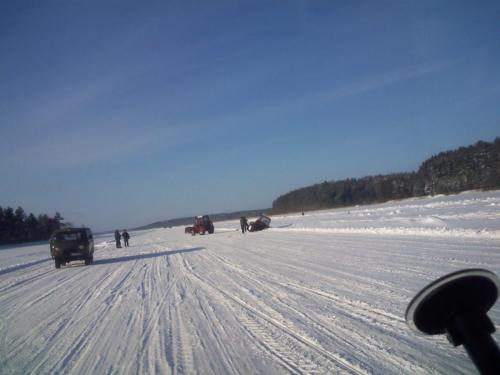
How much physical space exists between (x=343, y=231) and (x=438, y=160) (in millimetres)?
77770

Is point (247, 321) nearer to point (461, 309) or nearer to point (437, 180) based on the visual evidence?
point (461, 309)

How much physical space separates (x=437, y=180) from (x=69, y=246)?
8579 centimetres

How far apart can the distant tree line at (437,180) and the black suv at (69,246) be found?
61.9 metres

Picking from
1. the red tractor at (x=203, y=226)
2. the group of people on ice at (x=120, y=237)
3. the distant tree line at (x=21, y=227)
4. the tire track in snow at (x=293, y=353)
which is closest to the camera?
the tire track in snow at (x=293, y=353)

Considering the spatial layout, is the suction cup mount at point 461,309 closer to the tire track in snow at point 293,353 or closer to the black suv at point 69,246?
the tire track in snow at point 293,353

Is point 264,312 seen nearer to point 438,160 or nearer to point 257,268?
point 257,268

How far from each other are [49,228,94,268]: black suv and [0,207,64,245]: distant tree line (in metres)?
96.7

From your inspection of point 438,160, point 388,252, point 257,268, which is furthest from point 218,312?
point 438,160

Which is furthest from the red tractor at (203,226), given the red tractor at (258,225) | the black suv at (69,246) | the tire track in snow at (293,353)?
the tire track in snow at (293,353)

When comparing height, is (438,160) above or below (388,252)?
above

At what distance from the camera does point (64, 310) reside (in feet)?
26.5

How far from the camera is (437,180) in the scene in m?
86.4

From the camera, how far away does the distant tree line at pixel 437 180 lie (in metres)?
73.8

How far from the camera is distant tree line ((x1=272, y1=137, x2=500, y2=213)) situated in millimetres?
73812
